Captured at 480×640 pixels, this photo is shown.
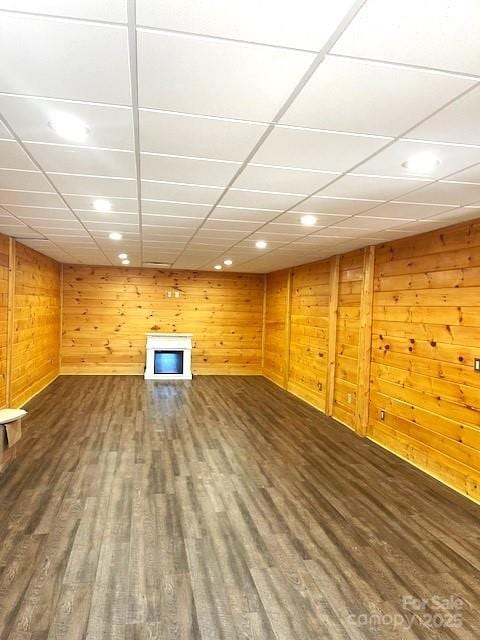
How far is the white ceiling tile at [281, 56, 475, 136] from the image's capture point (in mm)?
1405

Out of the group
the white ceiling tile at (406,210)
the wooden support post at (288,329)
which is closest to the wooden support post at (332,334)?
the wooden support post at (288,329)

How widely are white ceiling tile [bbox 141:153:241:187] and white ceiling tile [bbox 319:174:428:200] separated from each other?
72cm

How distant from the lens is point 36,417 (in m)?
5.38

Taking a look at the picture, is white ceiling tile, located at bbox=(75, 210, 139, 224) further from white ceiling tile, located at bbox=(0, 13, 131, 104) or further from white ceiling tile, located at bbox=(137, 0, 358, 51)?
white ceiling tile, located at bbox=(137, 0, 358, 51)

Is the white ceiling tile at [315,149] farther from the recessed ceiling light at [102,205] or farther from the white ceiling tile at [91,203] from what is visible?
the recessed ceiling light at [102,205]

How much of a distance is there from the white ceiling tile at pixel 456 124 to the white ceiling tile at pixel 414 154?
0.08 m

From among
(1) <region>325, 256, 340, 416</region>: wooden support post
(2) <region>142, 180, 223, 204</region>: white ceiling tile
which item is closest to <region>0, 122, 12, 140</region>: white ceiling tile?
(2) <region>142, 180, 223, 204</region>: white ceiling tile

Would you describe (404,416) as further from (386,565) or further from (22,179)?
(22,179)

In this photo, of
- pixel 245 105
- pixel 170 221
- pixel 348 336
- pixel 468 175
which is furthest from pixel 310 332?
pixel 245 105

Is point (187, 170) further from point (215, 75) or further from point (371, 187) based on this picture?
point (371, 187)

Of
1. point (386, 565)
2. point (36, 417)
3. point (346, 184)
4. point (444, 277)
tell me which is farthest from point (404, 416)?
point (36, 417)

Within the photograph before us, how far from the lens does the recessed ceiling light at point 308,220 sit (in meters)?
3.56

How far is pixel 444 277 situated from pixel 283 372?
459 centimetres

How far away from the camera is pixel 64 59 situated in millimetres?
1372
